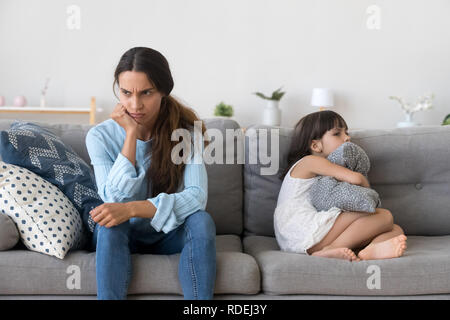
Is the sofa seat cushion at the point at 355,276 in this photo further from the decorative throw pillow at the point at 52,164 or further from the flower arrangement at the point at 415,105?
the flower arrangement at the point at 415,105

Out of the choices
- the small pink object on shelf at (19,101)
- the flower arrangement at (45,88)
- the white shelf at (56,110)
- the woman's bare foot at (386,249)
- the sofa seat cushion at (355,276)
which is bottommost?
the sofa seat cushion at (355,276)

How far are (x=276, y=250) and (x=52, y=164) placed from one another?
810 millimetres

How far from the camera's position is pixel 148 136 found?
1679 millimetres

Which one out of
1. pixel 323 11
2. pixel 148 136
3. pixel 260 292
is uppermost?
pixel 323 11

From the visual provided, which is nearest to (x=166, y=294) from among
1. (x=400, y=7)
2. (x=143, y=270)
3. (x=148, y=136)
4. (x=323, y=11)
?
(x=143, y=270)

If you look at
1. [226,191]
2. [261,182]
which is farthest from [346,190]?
[226,191]

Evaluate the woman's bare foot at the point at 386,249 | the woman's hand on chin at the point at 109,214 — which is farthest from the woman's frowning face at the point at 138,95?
the woman's bare foot at the point at 386,249

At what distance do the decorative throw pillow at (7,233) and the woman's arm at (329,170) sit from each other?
984 millimetres

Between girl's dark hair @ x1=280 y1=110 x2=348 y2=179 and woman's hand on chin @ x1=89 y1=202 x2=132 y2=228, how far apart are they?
29.7 inches

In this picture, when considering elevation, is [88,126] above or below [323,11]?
below

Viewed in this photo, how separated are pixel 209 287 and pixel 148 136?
0.59 m

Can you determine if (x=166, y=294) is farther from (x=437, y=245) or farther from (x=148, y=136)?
(x=437, y=245)

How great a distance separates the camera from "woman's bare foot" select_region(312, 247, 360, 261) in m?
1.54

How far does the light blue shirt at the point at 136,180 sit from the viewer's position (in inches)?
56.9
